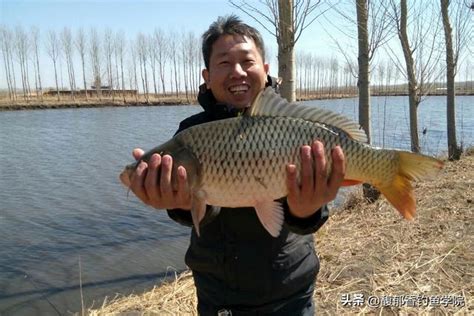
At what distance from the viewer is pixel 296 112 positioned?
85.7 inches

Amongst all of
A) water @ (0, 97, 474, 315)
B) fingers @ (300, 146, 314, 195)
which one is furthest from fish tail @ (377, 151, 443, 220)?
water @ (0, 97, 474, 315)

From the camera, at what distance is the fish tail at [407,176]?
2229 millimetres

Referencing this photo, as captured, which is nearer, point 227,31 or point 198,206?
point 198,206

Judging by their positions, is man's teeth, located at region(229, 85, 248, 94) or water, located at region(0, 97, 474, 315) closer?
man's teeth, located at region(229, 85, 248, 94)

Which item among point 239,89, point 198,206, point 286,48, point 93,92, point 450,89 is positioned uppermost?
point 93,92

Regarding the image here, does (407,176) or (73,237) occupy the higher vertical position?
(407,176)

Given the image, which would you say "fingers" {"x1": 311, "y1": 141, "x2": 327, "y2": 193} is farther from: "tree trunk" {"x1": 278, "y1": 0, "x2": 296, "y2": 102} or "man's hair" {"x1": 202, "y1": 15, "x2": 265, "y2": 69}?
"tree trunk" {"x1": 278, "y1": 0, "x2": 296, "y2": 102}

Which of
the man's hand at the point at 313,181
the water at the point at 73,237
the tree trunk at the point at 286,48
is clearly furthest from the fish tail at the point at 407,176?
the water at the point at 73,237

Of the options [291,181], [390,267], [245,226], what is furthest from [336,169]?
[390,267]

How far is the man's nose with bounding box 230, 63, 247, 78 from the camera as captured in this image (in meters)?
2.35

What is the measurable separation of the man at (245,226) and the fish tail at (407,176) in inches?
13.5

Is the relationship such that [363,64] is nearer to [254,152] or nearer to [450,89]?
[450,89]

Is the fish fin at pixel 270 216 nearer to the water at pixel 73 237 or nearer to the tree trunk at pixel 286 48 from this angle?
the tree trunk at pixel 286 48

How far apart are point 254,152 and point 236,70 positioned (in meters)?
0.52
